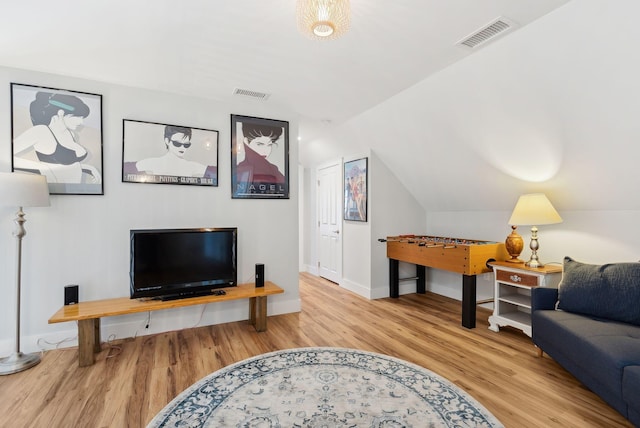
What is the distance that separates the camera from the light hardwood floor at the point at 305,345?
75.9 inches

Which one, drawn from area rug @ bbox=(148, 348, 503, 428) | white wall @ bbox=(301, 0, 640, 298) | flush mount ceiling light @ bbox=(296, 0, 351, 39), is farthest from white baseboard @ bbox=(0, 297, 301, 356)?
flush mount ceiling light @ bbox=(296, 0, 351, 39)

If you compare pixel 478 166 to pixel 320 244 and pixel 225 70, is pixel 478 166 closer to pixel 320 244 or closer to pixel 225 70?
pixel 225 70

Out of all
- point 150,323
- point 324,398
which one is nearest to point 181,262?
point 150,323

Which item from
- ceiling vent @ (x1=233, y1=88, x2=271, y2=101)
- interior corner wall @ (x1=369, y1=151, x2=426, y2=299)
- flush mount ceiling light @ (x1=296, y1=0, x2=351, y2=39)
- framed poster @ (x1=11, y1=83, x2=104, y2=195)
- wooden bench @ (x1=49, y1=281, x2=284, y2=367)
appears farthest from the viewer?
interior corner wall @ (x1=369, y1=151, x2=426, y2=299)

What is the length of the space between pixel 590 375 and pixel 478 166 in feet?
7.10

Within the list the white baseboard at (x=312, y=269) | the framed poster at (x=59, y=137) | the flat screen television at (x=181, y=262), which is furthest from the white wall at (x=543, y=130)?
the framed poster at (x=59, y=137)

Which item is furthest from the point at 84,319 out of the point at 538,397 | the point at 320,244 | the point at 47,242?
the point at 320,244

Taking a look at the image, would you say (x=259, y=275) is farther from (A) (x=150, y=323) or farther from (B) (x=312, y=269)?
(B) (x=312, y=269)

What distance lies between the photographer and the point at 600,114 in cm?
226

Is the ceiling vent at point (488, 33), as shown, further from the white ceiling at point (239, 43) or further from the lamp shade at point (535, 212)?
the lamp shade at point (535, 212)

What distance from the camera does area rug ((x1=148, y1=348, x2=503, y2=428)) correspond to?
1857 millimetres

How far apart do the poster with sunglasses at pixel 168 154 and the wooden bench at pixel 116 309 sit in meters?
1.20

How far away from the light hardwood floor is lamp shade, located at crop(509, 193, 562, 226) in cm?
116

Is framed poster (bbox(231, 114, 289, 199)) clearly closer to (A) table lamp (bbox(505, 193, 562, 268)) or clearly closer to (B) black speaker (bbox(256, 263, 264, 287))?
(B) black speaker (bbox(256, 263, 264, 287))
